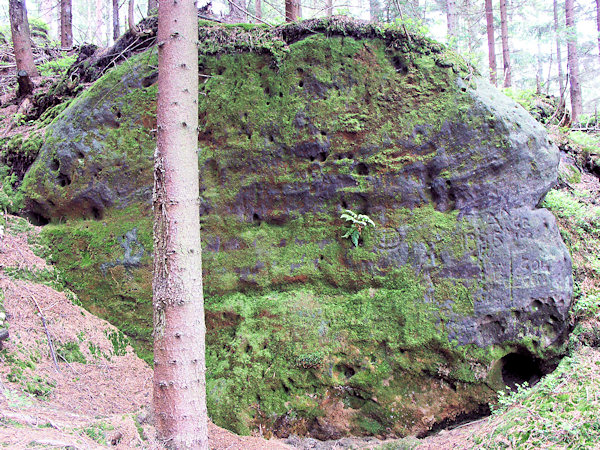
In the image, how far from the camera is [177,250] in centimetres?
387

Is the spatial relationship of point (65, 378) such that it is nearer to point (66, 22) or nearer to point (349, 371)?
point (349, 371)

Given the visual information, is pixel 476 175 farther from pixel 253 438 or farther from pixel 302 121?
pixel 253 438

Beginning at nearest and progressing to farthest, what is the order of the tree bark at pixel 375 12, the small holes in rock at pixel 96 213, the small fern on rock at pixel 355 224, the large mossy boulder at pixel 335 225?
the large mossy boulder at pixel 335 225, the small fern on rock at pixel 355 224, the tree bark at pixel 375 12, the small holes in rock at pixel 96 213

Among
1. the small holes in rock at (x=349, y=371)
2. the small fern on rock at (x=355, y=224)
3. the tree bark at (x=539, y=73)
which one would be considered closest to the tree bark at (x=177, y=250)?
the small holes in rock at (x=349, y=371)

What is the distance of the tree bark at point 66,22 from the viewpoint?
40.2ft

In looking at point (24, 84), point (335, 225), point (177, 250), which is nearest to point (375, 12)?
point (335, 225)

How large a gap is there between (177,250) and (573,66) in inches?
703

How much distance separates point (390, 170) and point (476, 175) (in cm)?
133

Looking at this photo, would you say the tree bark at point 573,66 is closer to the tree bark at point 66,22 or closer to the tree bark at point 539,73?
the tree bark at point 539,73

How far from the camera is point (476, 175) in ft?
20.2

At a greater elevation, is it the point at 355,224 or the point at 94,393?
the point at 355,224

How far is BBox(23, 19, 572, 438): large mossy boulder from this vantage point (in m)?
5.82

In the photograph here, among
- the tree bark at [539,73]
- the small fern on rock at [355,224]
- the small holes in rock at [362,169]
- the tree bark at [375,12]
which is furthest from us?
the tree bark at [539,73]

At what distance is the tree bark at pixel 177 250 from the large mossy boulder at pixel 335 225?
6.88 feet
